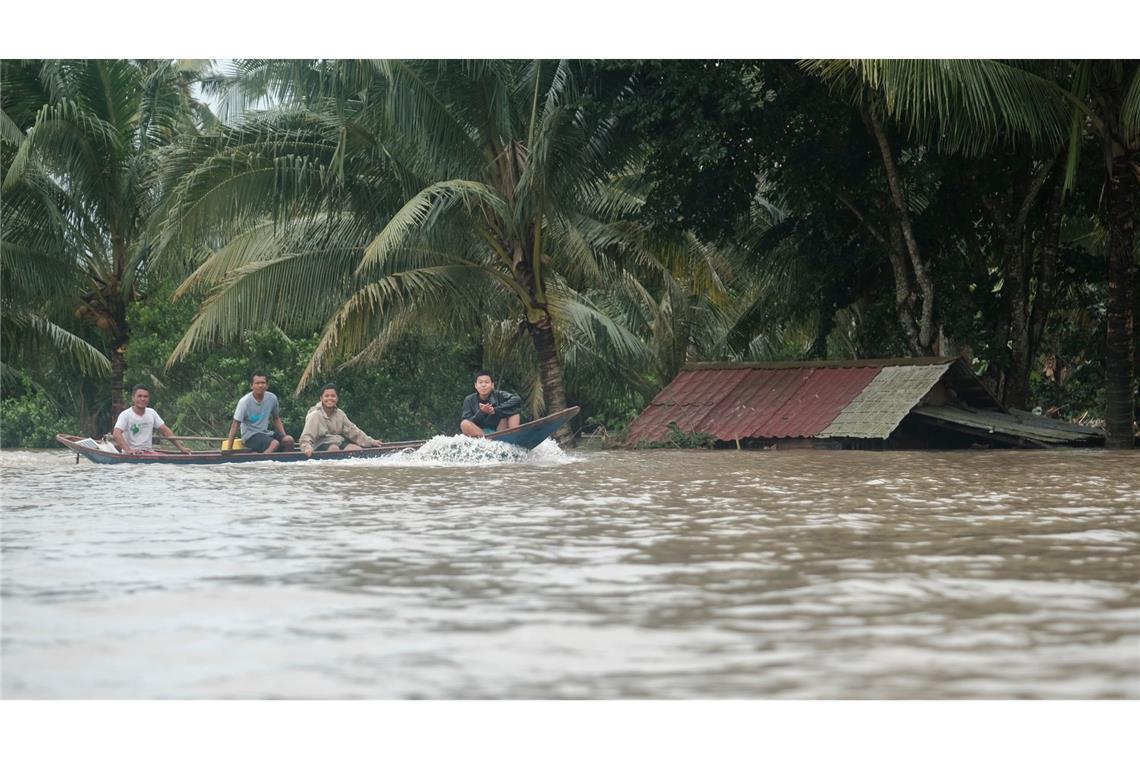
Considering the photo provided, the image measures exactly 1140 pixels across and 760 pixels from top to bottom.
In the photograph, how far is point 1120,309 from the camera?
53.9 feet

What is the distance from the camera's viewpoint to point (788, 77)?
738 inches

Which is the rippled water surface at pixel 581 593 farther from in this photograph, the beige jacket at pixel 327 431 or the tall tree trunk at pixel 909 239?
the tall tree trunk at pixel 909 239

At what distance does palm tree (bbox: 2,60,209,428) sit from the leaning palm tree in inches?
76.4

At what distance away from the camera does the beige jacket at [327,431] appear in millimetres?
15523

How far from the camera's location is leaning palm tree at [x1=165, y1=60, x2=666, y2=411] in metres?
18.2

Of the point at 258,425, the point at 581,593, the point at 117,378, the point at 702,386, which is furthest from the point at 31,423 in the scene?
the point at 581,593

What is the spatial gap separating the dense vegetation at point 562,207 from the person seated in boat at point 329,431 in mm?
2160

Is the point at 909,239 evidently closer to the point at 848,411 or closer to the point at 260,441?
the point at 848,411

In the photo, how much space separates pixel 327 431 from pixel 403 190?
4421 millimetres

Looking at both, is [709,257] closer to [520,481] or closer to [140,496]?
[520,481]

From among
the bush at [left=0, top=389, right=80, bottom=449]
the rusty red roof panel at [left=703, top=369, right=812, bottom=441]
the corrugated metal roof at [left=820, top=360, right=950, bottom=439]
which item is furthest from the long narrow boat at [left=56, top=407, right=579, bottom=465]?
the bush at [left=0, top=389, right=80, bottom=449]

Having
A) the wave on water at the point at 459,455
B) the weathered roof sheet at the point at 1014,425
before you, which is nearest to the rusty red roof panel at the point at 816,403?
the weathered roof sheet at the point at 1014,425

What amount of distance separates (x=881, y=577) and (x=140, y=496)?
667 cm
